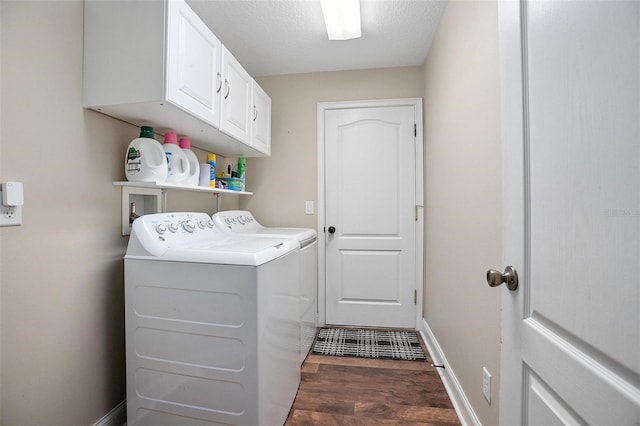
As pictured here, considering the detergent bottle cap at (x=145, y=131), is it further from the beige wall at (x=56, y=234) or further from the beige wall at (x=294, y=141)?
the beige wall at (x=294, y=141)

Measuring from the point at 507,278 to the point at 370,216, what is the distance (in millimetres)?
1772

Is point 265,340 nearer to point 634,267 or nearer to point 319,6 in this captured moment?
point 634,267

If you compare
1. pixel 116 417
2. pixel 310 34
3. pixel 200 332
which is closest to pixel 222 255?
pixel 200 332

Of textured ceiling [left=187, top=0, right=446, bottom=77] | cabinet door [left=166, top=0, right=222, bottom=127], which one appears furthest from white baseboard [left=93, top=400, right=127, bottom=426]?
textured ceiling [left=187, top=0, right=446, bottom=77]

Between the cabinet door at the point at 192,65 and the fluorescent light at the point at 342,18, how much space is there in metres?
0.70

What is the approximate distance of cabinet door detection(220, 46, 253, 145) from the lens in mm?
1587

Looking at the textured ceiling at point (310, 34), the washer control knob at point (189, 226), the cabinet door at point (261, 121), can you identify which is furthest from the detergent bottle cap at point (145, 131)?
the textured ceiling at point (310, 34)

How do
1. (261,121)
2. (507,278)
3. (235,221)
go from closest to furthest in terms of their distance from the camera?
(507,278)
(235,221)
(261,121)

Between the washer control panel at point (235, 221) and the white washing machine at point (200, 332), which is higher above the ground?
the washer control panel at point (235, 221)

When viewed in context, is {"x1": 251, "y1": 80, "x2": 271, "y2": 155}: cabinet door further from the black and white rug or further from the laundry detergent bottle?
the black and white rug

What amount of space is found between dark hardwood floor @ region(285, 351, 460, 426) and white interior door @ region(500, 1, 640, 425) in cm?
94

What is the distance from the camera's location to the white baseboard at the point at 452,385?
131 centimetres

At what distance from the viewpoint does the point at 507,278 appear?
68cm

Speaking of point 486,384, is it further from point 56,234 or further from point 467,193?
point 56,234
